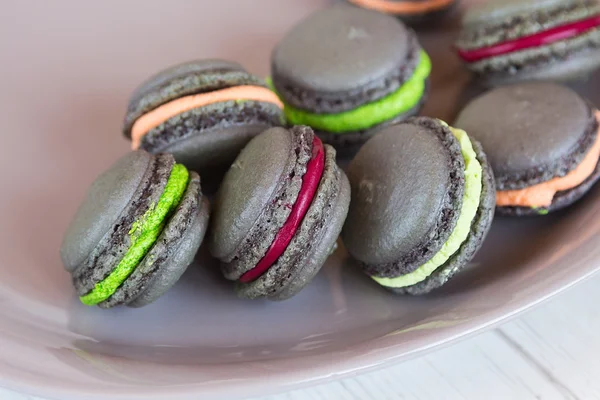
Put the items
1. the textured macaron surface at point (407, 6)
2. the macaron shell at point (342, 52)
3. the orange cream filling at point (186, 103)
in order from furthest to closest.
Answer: the textured macaron surface at point (407, 6) → the macaron shell at point (342, 52) → the orange cream filling at point (186, 103)

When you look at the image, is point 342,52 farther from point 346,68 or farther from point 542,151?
point 542,151

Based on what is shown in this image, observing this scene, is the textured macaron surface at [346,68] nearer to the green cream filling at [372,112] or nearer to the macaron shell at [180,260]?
the green cream filling at [372,112]

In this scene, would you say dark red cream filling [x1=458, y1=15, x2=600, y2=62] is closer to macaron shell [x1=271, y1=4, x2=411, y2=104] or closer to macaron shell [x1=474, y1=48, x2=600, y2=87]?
macaron shell [x1=474, y1=48, x2=600, y2=87]

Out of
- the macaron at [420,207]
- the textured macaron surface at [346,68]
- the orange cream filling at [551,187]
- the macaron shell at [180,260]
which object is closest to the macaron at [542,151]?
the orange cream filling at [551,187]

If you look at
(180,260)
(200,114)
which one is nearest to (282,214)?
(180,260)

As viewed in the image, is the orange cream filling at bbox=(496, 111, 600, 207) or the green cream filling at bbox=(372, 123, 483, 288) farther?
the orange cream filling at bbox=(496, 111, 600, 207)

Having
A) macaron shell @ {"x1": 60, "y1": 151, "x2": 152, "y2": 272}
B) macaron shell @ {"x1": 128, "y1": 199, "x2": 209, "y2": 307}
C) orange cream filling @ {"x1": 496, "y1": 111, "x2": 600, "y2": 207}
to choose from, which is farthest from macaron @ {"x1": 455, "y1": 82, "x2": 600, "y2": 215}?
macaron shell @ {"x1": 60, "y1": 151, "x2": 152, "y2": 272}

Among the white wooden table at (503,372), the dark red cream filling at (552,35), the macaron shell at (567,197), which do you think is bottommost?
the white wooden table at (503,372)
